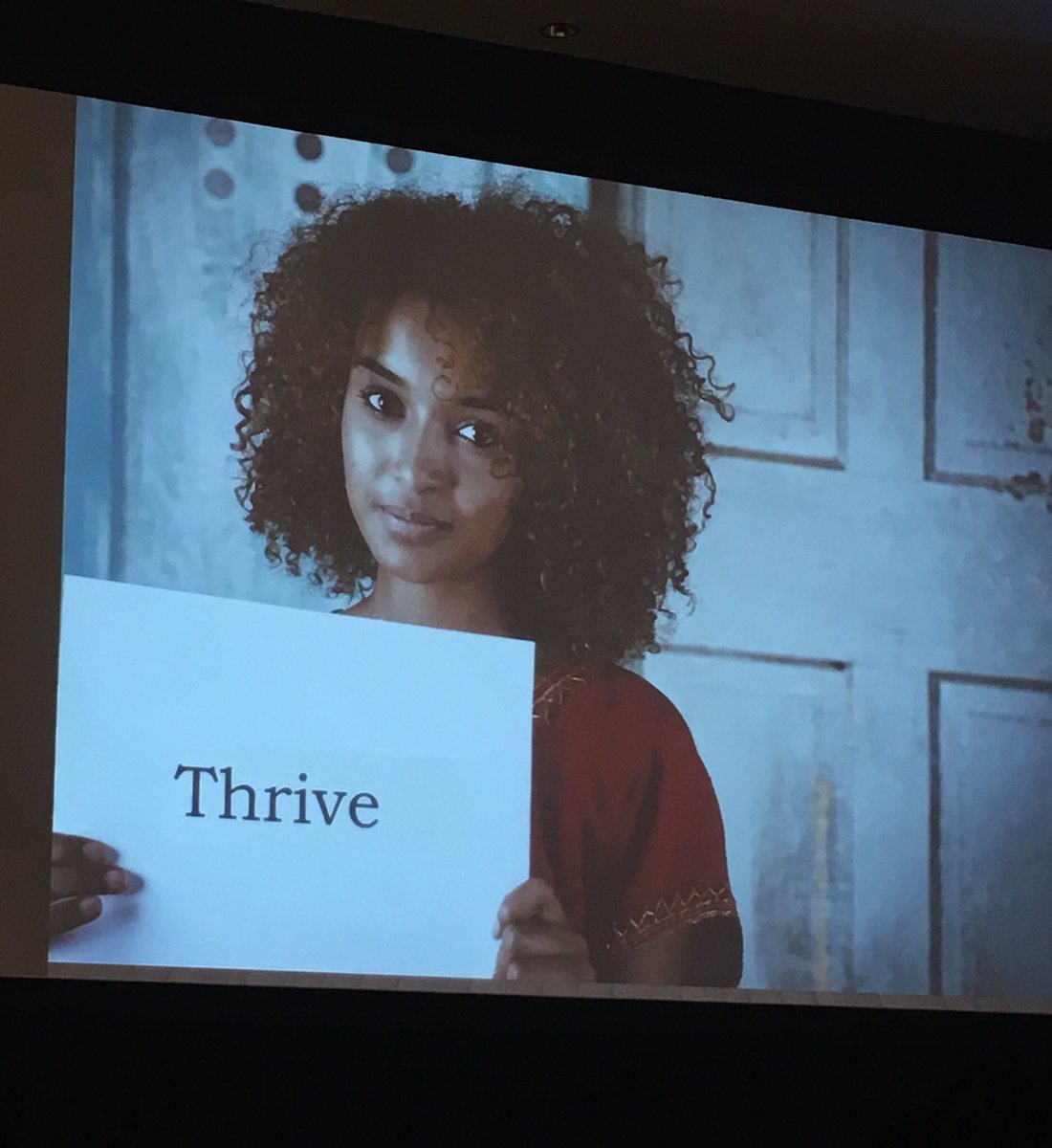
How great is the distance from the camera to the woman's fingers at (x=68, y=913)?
10.2ft

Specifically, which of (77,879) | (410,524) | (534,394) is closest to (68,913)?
(77,879)

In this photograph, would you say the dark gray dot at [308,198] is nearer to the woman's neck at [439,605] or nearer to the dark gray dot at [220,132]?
the dark gray dot at [220,132]

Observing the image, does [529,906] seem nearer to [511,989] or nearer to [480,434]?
[511,989]

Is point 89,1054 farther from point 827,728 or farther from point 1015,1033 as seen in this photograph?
point 1015,1033

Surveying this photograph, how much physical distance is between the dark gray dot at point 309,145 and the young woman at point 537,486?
0.12 meters

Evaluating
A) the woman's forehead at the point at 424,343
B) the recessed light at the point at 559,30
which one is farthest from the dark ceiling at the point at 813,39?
the woman's forehead at the point at 424,343

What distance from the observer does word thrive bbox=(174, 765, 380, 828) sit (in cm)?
319

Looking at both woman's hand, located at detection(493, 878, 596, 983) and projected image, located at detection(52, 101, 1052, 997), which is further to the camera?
woman's hand, located at detection(493, 878, 596, 983)

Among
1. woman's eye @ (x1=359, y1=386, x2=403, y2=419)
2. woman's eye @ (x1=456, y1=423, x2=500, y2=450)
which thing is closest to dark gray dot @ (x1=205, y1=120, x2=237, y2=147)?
woman's eye @ (x1=359, y1=386, x2=403, y2=419)

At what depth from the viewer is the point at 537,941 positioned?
11.1 feet

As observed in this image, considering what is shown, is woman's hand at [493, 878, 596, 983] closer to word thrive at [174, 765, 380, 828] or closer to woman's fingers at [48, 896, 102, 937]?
word thrive at [174, 765, 380, 828]

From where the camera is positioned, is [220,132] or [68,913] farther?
[220,132]

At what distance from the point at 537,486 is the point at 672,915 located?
0.83 m

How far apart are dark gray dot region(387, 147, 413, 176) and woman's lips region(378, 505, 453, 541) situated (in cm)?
65
